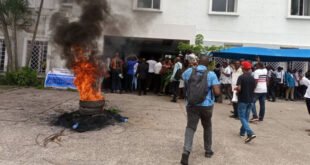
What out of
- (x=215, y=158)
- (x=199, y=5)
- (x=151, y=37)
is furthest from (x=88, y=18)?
(x=199, y=5)

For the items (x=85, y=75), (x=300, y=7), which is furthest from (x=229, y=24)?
(x=85, y=75)

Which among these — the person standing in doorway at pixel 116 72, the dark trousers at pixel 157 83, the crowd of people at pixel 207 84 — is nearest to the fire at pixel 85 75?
the crowd of people at pixel 207 84

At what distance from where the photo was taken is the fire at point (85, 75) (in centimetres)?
783

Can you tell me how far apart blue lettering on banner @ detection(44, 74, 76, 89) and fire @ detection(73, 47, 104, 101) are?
614 centimetres

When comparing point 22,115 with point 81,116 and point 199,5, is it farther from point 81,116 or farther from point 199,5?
point 199,5

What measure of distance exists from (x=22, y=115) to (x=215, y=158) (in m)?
4.82

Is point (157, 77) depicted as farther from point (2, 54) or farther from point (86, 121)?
point (2, 54)

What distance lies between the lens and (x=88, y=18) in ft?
27.1

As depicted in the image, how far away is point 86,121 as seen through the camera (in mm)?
7250

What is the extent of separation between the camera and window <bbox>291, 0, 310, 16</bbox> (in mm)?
16219

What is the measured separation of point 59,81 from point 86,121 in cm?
727

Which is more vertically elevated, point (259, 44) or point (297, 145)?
point (259, 44)

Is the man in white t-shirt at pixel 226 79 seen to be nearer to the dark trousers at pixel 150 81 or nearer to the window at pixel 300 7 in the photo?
the dark trousers at pixel 150 81

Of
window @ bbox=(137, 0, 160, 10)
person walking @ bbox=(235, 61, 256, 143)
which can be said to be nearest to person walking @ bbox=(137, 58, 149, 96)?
window @ bbox=(137, 0, 160, 10)
